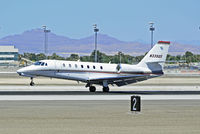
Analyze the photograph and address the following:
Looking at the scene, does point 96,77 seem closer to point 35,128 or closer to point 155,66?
point 155,66

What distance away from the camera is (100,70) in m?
46.5

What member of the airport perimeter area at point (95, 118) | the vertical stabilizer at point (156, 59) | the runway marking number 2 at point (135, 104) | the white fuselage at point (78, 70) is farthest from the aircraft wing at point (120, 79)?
the runway marking number 2 at point (135, 104)

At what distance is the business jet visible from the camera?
4497cm

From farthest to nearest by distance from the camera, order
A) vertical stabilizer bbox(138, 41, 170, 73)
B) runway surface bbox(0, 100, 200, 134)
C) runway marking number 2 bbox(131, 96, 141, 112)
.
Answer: vertical stabilizer bbox(138, 41, 170, 73), runway marking number 2 bbox(131, 96, 141, 112), runway surface bbox(0, 100, 200, 134)

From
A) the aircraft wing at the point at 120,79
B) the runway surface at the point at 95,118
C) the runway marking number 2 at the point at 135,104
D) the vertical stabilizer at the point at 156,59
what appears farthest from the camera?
the vertical stabilizer at the point at 156,59

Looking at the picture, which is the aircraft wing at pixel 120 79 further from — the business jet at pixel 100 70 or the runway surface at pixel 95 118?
the runway surface at pixel 95 118

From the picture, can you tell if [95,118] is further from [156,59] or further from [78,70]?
[156,59]

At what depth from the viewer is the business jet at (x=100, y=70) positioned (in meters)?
45.0

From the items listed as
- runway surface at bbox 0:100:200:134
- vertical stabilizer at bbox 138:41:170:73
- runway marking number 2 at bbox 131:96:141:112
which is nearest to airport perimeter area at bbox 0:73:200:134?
runway surface at bbox 0:100:200:134

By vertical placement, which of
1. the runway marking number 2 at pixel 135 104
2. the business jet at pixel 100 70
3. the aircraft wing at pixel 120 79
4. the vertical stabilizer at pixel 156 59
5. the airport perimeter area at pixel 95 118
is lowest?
the airport perimeter area at pixel 95 118

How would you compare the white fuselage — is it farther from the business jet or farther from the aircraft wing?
the aircraft wing

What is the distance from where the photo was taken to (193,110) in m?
27.8

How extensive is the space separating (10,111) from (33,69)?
1830 cm

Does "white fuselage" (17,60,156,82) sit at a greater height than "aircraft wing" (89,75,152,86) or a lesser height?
greater
